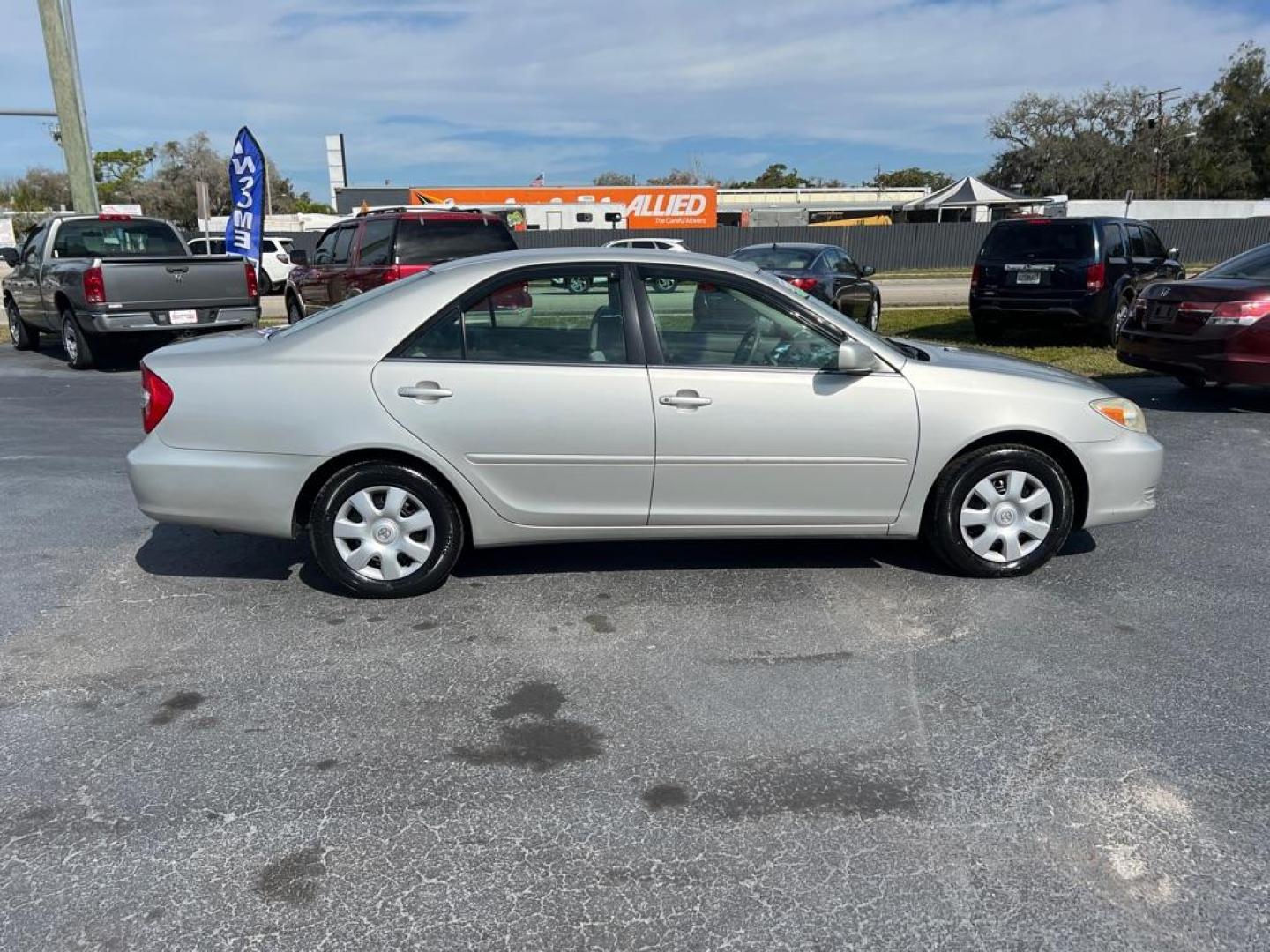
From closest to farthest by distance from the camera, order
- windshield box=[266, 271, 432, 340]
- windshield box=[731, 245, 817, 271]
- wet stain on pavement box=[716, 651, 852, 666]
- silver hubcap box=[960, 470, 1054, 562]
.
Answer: wet stain on pavement box=[716, 651, 852, 666], windshield box=[266, 271, 432, 340], silver hubcap box=[960, 470, 1054, 562], windshield box=[731, 245, 817, 271]

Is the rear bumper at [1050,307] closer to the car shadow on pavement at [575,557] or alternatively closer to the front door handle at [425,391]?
the car shadow on pavement at [575,557]

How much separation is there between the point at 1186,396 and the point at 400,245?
27.8 feet

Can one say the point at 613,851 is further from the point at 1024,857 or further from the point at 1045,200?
the point at 1045,200

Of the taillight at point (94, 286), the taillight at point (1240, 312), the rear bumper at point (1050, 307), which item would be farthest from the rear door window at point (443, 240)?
the taillight at point (1240, 312)

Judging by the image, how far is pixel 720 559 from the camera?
5148 mm

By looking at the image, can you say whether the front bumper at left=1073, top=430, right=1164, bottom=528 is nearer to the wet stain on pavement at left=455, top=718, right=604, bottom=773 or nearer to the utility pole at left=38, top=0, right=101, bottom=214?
the wet stain on pavement at left=455, top=718, right=604, bottom=773

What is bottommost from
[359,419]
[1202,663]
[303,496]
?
[1202,663]

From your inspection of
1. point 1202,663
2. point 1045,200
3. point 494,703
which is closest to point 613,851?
point 494,703

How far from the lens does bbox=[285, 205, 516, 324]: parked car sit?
11.4 metres

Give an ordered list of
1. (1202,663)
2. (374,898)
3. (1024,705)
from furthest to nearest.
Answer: (1202,663) → (1024,705) → (374,898)

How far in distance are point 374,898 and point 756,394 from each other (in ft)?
8.85

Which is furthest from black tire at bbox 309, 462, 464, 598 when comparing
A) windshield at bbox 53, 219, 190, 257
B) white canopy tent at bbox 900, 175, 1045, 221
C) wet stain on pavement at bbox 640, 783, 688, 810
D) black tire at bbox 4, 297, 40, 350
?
white canopy tent at bbox 900, 175, 1045, 221

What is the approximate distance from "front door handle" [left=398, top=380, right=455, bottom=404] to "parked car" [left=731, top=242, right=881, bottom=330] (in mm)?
9784

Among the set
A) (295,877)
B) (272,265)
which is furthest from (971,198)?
(295,877)
